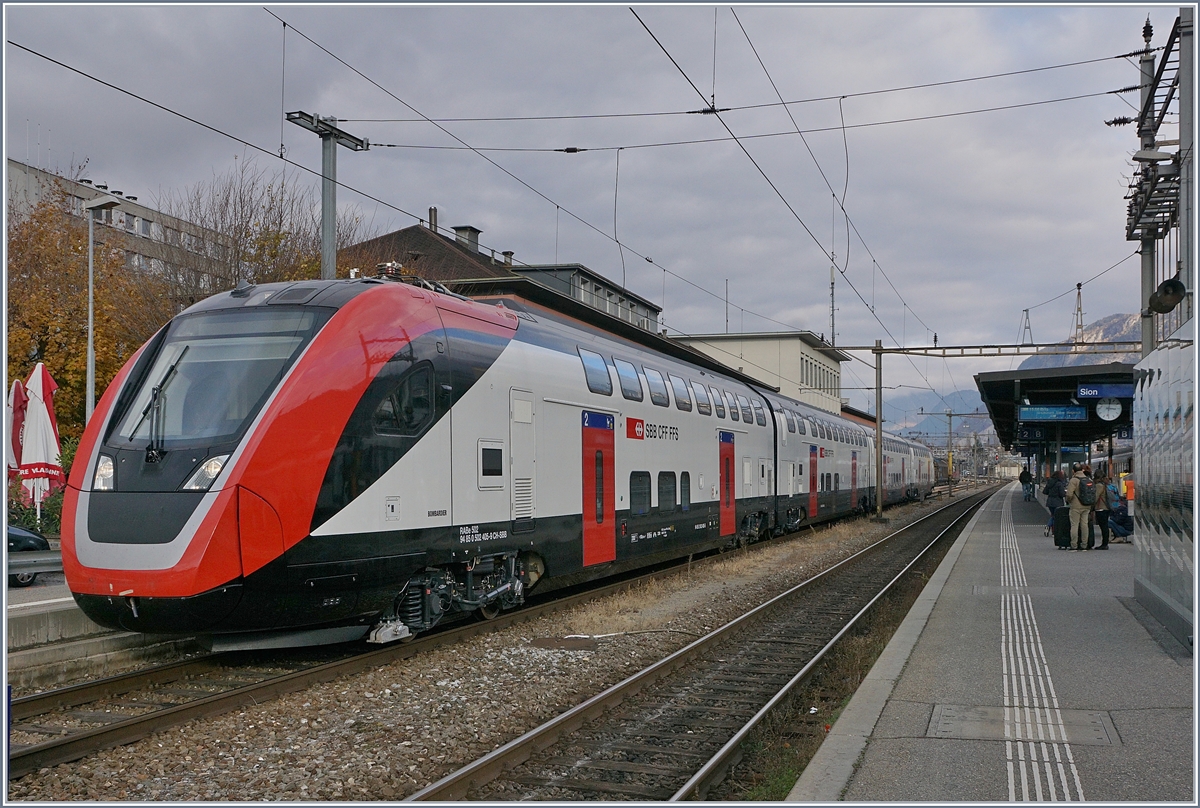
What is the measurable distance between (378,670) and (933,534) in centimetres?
2499

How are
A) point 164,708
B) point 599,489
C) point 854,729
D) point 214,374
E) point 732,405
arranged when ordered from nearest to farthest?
point 854,729, point 164,708, point 214,374, point 599,489, point 732,405

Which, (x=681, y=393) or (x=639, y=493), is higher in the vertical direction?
(x=681, y=393)

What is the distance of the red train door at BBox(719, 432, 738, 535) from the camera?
19.2 metres

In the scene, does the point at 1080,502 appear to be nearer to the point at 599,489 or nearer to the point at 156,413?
the point at 599,489

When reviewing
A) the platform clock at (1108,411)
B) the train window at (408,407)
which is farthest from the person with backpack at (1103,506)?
the train window at (408,407)

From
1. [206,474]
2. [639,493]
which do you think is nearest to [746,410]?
[639,493]

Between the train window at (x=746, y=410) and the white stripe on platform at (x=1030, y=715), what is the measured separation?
29.5 ft

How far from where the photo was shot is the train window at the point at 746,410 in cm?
2103

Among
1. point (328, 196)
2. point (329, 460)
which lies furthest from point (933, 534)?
point (329, 460)

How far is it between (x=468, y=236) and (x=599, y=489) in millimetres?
37624

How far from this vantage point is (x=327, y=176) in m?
16.5

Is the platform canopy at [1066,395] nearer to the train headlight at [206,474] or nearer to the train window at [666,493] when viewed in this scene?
the train window at [666,493]

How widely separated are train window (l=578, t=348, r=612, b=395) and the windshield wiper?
564 centimetres

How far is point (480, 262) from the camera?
144 ft
